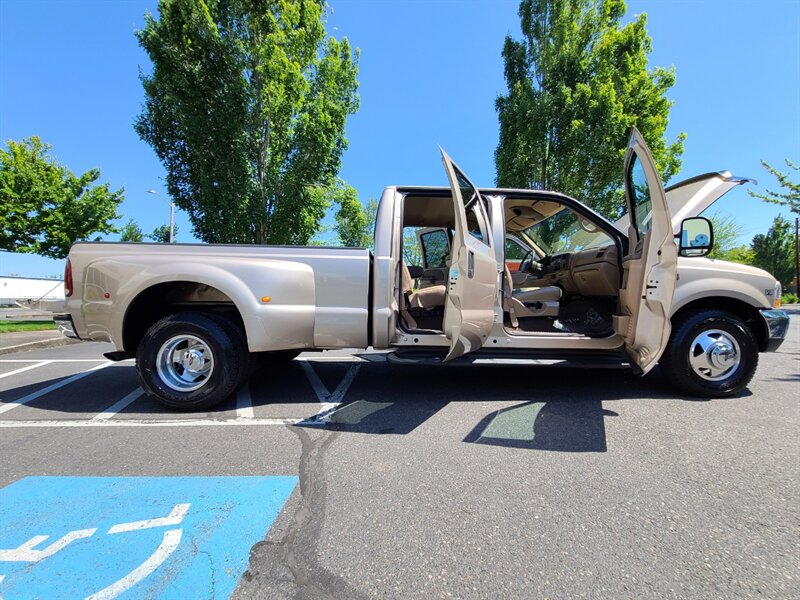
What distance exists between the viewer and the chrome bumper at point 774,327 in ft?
13.2

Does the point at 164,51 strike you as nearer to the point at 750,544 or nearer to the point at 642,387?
the point at 642,387

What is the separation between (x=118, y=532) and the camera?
1944 mm

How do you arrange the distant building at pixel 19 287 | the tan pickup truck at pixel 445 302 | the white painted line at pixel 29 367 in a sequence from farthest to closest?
the distant building at pixel 19 287 → the white painted line at pixel 29 367 → the tan pickup truck at pixel 445 302

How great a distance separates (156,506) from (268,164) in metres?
13.1

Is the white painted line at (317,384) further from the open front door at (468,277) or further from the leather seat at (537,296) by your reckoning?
the leather seat at (537,296)

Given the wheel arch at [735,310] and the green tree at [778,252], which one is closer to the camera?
the wheel arch at [735,310]

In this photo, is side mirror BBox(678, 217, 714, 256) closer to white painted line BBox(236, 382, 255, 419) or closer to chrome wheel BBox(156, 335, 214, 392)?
white painted line BBox(236, 382, 255, 419)

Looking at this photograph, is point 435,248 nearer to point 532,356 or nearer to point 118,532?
point 532,356

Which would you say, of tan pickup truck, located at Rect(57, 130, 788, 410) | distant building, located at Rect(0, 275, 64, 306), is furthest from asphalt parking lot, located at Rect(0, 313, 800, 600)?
distant building, located at Rect(0, 275, 64, 306)

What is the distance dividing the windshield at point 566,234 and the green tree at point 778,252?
152 ft

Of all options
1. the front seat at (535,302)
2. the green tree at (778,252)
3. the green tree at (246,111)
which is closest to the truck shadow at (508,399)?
the front seat at (535,302)

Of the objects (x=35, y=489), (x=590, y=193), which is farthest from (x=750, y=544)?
(x=590, y=193)

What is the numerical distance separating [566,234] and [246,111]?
11.9 metres

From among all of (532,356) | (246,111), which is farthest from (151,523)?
(246,111)
